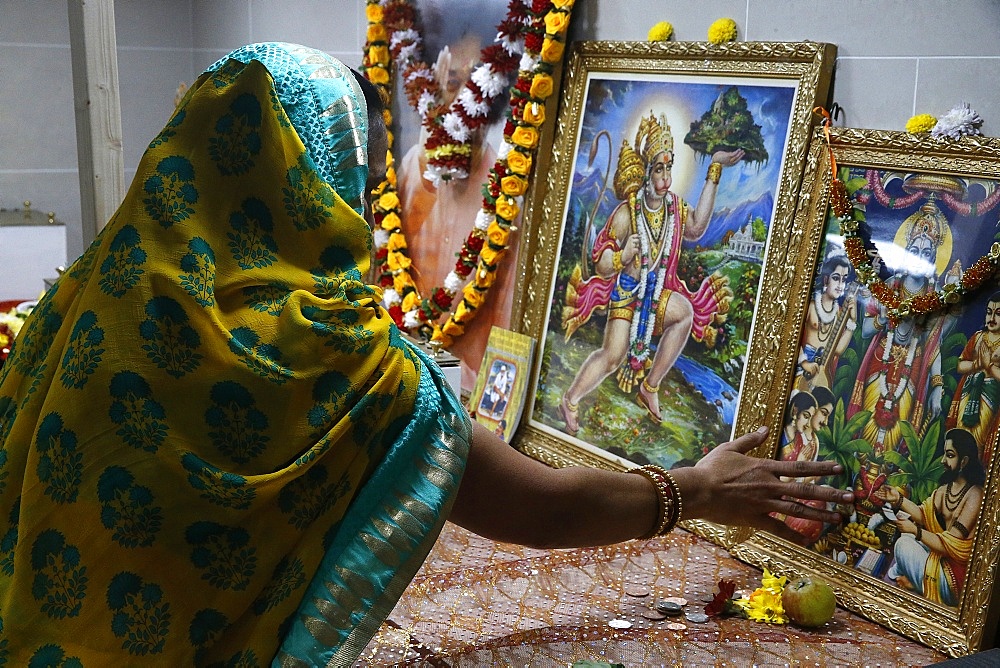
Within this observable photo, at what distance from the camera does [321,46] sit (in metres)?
3.99

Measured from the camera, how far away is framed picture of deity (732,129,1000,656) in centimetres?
184

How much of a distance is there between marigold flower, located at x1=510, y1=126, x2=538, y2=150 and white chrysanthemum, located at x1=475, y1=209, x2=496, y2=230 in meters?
0.25

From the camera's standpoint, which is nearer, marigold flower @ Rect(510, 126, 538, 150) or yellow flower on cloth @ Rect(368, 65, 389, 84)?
marigold flower @ Rect(510, 126, 538, 150)

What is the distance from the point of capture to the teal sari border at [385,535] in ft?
4.54

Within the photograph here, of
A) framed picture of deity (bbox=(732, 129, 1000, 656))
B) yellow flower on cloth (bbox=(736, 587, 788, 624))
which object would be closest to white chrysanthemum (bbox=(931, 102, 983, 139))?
framed picture of deity (bbox=(732, 129, 1000, 656))

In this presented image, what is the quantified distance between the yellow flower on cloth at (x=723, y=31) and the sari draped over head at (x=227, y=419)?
3.87 ft

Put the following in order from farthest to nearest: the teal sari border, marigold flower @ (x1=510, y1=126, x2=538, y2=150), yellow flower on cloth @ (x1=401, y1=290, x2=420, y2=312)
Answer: yellow flower on cloth @ (x1=401, y1=290, x2=420, y2=312) < marigold flower @ (x1=510, y1=126, x2=538, y2=150) < the teal sari border

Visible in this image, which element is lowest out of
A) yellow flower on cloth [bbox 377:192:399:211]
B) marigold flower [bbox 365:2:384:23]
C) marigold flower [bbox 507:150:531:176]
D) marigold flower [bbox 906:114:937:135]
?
yellow flower on cloth [bbox 377:192:399:211]

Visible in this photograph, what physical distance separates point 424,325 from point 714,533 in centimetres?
134

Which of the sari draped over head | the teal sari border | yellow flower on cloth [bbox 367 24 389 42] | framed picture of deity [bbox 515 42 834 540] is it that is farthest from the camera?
yellow flower on cloth [bbox 367 24 389 42]

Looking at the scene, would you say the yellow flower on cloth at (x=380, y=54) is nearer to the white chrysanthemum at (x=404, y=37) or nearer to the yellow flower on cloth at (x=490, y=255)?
the white chrysanthemum at (x=404, y=37)

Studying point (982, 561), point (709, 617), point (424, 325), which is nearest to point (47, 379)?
point (709, 617)

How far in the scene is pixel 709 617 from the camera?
1.99 m

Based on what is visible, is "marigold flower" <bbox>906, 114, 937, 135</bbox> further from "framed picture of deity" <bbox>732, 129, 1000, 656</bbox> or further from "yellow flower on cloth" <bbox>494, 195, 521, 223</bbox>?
"yellow flower on cloth" <bbox>494, 195, 521, 223</bbox>
